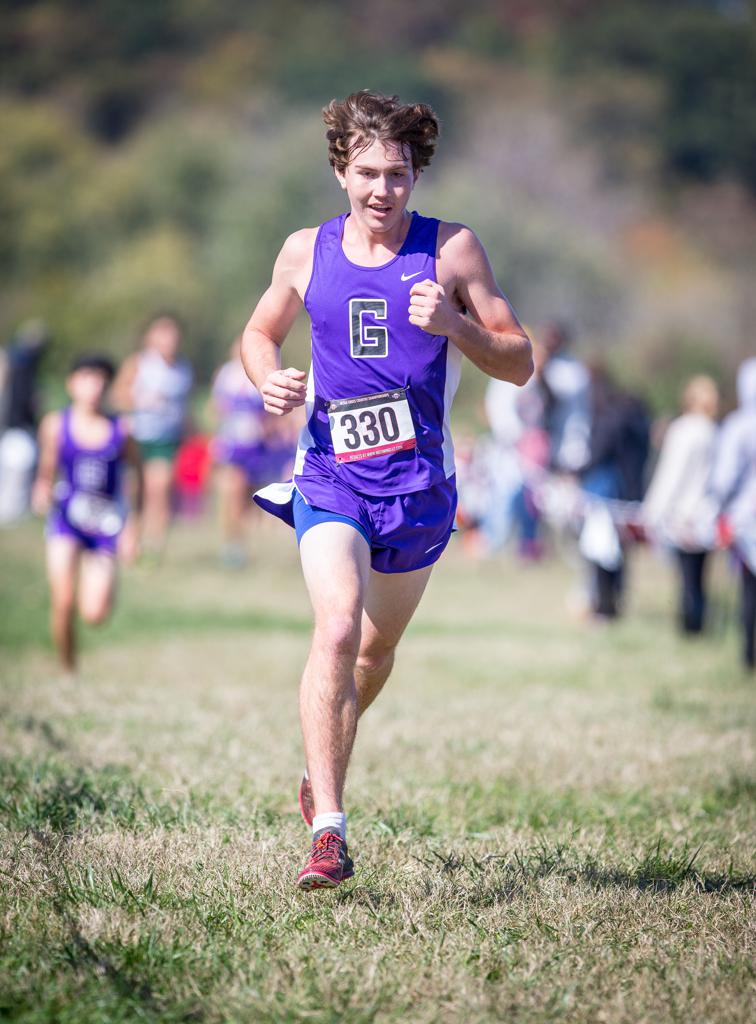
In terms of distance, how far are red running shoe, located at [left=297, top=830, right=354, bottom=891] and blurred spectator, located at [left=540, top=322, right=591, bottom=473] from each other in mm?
9075

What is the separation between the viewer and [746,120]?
64062 millimetres

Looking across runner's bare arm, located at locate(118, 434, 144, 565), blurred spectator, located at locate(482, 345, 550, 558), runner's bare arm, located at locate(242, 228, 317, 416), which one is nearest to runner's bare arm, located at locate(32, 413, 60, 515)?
runner's bare arm, located at locate(118, 434, 144, 565)

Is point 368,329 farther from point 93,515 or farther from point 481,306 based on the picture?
point 93,515

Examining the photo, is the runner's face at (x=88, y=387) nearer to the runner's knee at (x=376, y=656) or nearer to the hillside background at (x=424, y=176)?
the runner's knee at (x=376, y=656)

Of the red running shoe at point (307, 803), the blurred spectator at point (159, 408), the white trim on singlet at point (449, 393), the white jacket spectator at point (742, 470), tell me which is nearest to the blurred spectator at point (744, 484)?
the white jacket spectator at point (742, 470)

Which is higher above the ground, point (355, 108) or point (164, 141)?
point (164, 141)

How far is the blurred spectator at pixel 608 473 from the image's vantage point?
40.1 feet

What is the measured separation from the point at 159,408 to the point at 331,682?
11674mm

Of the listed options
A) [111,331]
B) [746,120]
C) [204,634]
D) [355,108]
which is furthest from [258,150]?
[355,108]

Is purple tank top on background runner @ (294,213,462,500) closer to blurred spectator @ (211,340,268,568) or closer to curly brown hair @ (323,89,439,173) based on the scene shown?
curly brown hair @ (323,89,439,173)

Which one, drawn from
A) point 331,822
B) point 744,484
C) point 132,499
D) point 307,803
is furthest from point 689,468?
point 331,822

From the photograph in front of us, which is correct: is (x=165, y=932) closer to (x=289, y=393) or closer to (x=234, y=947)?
(x=234, y=947)

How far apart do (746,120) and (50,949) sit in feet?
217

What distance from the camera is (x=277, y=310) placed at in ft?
15.0
